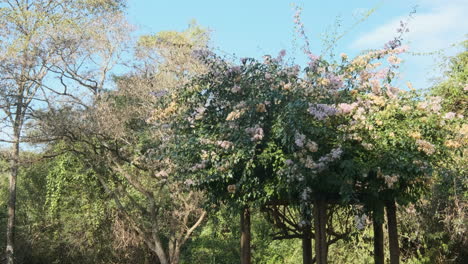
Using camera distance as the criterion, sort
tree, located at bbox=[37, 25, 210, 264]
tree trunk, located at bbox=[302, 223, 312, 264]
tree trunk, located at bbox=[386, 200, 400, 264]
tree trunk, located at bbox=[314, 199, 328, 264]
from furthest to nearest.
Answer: tree, located at bbox=[37, 25, 210, 264]
tree trunk, located at bbox=[302, 223, 312, 264]
tree trunk, located at bbox=[386, 200, 400, 264]
tree trunk, located at bbox=[314, 199, 328, 264]

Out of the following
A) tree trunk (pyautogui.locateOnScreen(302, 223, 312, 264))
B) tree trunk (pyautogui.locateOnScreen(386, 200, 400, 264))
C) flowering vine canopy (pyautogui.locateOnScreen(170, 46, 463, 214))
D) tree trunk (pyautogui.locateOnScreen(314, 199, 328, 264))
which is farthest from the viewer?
tree trunk (pyautogui.locateOnScreen(302, 223, 312, 264))

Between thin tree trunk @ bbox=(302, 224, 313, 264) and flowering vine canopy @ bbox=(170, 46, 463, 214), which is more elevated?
flowering vine canopy @ bbox=(170, 46, 463, 214)

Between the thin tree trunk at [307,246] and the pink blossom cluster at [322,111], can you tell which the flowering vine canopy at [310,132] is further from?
the thin tree trunk at [307,246]

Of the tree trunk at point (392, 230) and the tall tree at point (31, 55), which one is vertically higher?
the tall tree at point (31, 55)

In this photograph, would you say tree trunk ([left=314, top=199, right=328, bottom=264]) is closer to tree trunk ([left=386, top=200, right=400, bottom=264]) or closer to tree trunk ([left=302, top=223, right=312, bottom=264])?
tree trunk ([left=386, top=200, right=400, bottom=264])

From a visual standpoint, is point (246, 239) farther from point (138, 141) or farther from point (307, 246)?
point (138, 141)

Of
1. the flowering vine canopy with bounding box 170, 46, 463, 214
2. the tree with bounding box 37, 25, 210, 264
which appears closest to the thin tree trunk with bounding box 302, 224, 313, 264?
the flowering vine canopy with bounding box 170, 46, 463, 214

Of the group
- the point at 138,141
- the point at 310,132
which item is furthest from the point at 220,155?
the point at 138,141

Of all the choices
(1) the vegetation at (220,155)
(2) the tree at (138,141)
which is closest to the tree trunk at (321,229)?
(1) the vegetation at (220,155)

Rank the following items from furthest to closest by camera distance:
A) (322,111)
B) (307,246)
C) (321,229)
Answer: (307,246) < (321,229) < (322,111)

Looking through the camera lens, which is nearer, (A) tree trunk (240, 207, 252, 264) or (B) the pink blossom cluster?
(B) the pink blossom cluster

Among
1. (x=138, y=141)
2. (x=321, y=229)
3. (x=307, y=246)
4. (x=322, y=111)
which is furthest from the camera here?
(x=138, y=141)

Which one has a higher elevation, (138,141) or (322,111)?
(138,141)

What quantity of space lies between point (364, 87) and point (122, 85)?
7392 mm
